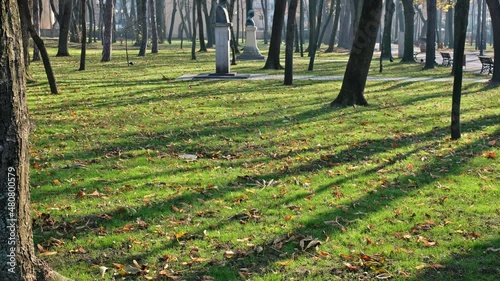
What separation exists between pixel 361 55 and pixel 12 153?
39.8ft

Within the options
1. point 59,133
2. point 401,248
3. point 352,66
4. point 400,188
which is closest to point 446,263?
point 401,248

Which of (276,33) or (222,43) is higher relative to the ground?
(276,33)

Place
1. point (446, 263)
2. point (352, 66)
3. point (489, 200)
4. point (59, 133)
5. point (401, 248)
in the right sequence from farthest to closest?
1. point (352, 66)
2. point (59, 133)
3. point (489, 200)
4. point (401, 248)
5. point (446, 263)

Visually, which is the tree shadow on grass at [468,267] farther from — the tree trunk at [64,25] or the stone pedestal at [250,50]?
the stone pedestal at [250,50]

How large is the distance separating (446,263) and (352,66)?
1040cm

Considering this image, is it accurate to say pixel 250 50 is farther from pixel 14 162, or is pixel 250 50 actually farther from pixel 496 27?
pixel 14 162

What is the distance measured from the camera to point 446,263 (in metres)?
5.25

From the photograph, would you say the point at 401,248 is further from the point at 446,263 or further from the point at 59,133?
the point at 59,133

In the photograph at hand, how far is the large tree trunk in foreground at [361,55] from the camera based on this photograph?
48.8ft

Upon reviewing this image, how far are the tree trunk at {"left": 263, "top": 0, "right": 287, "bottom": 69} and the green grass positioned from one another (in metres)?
11.0

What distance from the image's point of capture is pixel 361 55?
1524 centimetres

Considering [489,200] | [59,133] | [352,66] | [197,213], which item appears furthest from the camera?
[352,66]

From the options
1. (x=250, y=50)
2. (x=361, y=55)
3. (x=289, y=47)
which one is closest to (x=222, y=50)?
(x=289, y=47)

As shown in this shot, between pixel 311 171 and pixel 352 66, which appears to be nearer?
pixel 311 171
